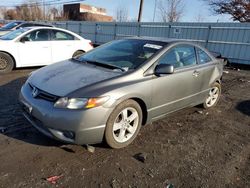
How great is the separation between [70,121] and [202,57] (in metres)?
3.10

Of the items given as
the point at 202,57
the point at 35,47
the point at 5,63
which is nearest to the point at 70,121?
the point at 202,57

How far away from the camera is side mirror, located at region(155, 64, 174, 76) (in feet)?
11.0

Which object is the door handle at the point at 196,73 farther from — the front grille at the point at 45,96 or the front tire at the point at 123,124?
the front grille at the point at 45,96

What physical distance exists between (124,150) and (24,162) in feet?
4.24

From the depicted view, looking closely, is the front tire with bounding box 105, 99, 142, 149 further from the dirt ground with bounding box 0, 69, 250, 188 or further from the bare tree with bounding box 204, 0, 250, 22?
the bare tree with bounding box 204, 0, 250, 22

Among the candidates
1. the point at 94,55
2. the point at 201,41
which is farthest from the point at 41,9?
the point at 94,55

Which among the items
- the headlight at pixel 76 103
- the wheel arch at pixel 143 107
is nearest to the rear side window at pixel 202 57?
the wheel arch at pixel 143 107

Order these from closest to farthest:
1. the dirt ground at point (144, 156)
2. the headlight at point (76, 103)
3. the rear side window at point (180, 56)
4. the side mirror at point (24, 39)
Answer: the dirt ground at point (144, 156)
the headlight at point (76, 103)
the rear side window at point (180, 56)
the side mirror at point (24, 39)

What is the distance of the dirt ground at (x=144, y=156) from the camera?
103 inches

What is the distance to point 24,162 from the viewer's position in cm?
281

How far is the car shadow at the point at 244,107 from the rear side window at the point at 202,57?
147cm

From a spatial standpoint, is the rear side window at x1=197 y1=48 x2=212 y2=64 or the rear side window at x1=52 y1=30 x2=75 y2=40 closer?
the rear side window at x1=197 y1=48 x2=212 y2=64

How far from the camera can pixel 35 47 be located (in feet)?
24.3

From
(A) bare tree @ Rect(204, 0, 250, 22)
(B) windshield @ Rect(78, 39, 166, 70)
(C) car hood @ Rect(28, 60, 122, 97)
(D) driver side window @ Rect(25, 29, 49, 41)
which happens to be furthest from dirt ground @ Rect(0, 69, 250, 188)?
(A) bare tree @ Rect(204, 0, 250, 22)
